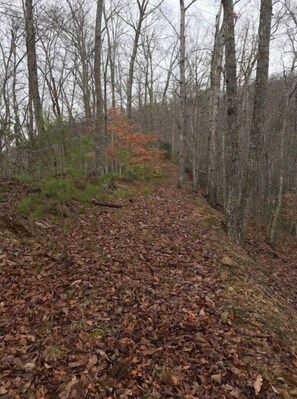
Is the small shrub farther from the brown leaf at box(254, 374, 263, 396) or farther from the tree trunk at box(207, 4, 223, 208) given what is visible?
the tree trunk at box(207, 4, 223, 208)

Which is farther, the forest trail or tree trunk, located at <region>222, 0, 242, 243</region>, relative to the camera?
tree trunk, located at <region>222, 0, 242, 243</region>

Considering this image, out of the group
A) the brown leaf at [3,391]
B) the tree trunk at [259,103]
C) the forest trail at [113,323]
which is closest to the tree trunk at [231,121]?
the tree trunk at [259,103]

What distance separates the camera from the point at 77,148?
23.6 ft

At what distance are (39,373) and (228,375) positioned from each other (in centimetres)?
177

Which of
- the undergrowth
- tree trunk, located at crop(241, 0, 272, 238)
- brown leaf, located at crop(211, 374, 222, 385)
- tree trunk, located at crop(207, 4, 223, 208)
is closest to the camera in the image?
brown leaf, located at crop(211, 374, 222, 385)


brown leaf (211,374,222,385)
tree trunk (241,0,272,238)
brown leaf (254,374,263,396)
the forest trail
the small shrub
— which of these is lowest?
brown leaf (254,374,263,396)

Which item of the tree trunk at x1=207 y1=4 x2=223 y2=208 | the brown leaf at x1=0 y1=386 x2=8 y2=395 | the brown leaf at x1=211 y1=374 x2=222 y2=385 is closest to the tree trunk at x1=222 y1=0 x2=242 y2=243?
the brown leaf at x1=211 y1=374 x2=222 y2=385

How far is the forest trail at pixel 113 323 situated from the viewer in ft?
9.28

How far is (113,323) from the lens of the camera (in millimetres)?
3580

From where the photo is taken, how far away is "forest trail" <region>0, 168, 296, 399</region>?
2828 millimetres

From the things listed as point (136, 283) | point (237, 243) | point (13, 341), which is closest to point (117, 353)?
point (13, 341)

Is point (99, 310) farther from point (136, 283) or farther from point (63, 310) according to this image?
point (136, 283)

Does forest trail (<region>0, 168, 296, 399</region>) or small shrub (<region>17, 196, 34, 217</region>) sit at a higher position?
small shrub (<region>17, 196, 34, 217</region>)

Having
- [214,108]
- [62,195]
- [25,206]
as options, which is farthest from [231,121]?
[214,108]
